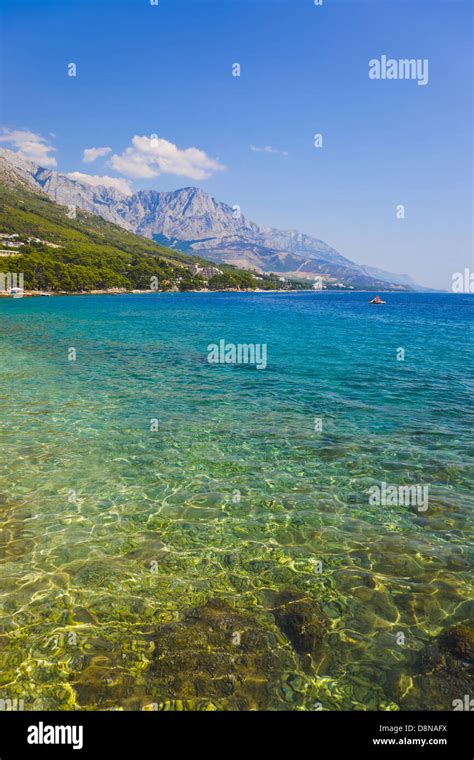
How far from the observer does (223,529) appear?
41.8 ft

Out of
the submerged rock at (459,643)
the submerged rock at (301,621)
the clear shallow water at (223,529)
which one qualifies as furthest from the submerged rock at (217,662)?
the submerged rock at (459,643)

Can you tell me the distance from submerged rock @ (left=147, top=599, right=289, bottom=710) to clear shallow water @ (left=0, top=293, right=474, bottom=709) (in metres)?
0.20

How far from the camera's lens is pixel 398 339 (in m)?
65.2

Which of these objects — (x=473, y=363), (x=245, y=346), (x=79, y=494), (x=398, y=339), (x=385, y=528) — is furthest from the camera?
(x=398, y=339)

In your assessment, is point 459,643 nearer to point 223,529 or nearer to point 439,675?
point 439,675

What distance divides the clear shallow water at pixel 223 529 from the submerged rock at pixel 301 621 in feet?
0.67

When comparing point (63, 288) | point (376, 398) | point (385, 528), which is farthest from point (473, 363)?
point (63, 288)

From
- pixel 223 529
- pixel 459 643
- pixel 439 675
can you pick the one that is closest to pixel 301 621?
pixel 439 675

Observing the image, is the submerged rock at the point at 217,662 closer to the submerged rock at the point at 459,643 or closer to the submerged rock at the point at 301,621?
the submerged rock at the point at 301,621

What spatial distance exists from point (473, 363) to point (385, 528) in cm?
3652

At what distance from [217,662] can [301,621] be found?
7.26 ft

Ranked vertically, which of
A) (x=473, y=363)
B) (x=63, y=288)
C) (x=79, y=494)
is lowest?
(x=79, y=494)

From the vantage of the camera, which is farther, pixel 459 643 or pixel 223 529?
pixel 223 529

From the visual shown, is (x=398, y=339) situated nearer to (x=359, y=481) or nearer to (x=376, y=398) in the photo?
(x=376, y=398)
